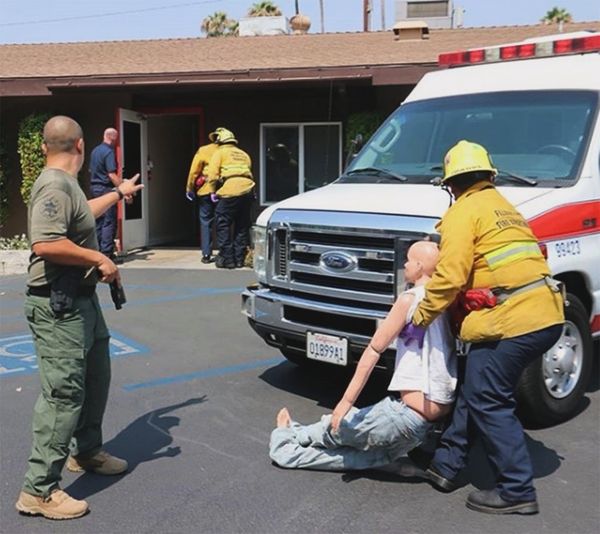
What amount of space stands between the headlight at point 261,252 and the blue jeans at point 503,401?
195 cm

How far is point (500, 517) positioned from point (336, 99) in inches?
407

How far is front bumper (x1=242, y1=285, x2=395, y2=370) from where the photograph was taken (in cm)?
446

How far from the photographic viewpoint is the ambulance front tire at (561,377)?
4453 mm

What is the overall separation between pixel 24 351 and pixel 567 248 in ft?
16.0

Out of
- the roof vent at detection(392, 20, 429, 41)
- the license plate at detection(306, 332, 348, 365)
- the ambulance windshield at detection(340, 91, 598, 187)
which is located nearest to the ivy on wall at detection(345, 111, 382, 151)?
the roof vent at detection(392, 20, 429, 41)

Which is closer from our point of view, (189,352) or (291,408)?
(291,408)

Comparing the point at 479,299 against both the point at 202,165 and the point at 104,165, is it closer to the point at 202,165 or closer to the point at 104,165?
the point at 202,165

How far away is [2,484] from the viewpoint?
13.0 feet

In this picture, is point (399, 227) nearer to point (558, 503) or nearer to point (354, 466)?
point (354, 466)

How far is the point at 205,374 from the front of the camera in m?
5.98

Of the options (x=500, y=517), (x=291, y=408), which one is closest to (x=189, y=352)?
(x=291, y=408)

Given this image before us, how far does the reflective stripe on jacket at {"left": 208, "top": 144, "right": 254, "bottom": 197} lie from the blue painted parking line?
17.3ft

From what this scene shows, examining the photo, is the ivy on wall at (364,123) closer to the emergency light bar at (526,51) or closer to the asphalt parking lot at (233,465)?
the emergency light bar at (526,51)

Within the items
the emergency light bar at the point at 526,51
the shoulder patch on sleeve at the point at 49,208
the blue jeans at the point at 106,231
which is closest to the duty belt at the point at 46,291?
the shoulder patch on sleeve at the point at 49,208
